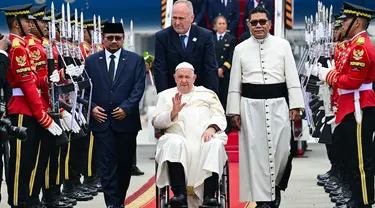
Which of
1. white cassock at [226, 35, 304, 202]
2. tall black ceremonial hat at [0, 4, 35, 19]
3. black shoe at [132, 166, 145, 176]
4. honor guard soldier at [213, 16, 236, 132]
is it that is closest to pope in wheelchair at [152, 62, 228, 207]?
white cassock at [226, 35, 304, 202]

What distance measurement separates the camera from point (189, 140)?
1053 centimetres

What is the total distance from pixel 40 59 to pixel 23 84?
2.55 feet

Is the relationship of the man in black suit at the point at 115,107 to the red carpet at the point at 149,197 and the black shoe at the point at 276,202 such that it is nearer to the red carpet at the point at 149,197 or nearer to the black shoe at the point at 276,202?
the red carpet at the point at 149,197

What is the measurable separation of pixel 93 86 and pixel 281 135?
1.96 m

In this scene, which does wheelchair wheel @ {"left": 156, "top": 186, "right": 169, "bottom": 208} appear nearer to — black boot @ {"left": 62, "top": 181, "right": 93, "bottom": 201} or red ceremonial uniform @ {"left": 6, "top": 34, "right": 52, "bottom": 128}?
red ceremonial uniform @ {"left": 6, "top": 34, "right": 52, "bottom": 128}

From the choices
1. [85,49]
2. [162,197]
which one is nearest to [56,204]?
[162,197]

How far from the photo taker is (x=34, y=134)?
10.9 meters

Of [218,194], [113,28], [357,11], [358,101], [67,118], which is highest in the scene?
[357,11]

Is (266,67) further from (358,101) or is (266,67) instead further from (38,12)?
(38,12)

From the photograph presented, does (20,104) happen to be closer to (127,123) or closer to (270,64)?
(127,123)

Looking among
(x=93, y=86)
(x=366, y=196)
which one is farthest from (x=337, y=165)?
(x=93, y=86)

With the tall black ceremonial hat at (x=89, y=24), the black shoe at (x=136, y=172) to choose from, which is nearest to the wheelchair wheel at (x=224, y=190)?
the tall black ceremonial hat at (x=89, y=24)

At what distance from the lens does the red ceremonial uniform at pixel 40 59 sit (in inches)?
441

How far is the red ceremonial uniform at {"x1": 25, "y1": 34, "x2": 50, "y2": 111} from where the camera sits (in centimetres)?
1120
